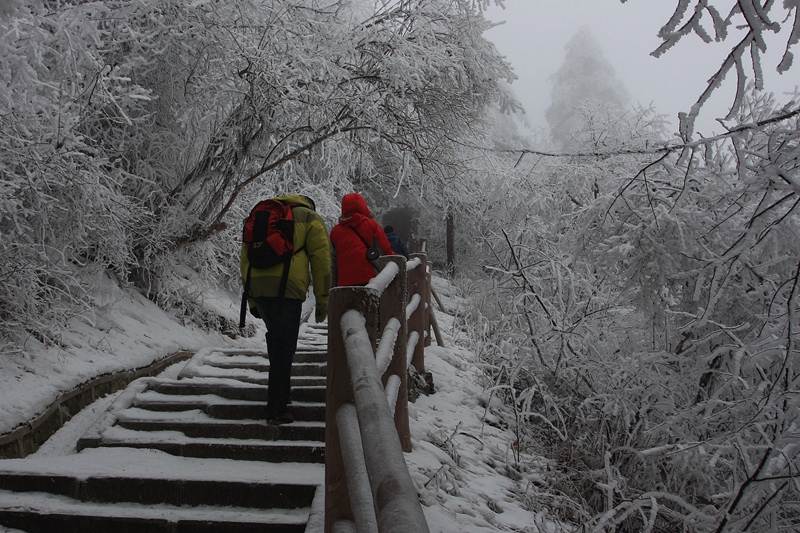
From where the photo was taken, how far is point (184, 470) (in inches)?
132

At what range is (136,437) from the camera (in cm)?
385

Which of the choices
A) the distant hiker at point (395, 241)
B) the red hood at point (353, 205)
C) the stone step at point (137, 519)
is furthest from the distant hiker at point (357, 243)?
the distant hiker at point (395, 241)

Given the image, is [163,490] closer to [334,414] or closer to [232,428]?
[232,428]

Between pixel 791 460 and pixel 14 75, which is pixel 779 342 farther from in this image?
pixel 14 75

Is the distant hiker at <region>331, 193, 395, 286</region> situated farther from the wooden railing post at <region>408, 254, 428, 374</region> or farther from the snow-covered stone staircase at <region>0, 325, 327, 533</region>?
the snow-covered stone staircase at <region>0, 325, 327, 533</region>

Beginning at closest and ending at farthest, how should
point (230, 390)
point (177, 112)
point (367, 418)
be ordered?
point (367, 418)
point (230, 390)
point (177, 112)

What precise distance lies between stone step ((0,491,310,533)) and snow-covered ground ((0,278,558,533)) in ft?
1.10

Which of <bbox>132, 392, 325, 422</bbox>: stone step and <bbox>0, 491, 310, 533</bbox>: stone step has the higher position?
<bbox>132, 392, 325, 422</bbox>: stone step

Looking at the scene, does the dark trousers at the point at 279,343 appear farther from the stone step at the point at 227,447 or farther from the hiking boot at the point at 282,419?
the stone step at the point at 227,447

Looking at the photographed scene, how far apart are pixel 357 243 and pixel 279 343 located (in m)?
1.53

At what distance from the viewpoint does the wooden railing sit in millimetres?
1123

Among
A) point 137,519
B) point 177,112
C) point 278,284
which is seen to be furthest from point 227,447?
point 177,112

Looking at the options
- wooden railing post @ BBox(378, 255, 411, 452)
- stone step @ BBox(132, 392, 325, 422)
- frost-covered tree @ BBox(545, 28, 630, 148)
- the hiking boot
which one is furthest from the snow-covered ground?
frost-covered tree @ BBox(545, 28, 630, 148)

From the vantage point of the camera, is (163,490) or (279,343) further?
(279,343)
